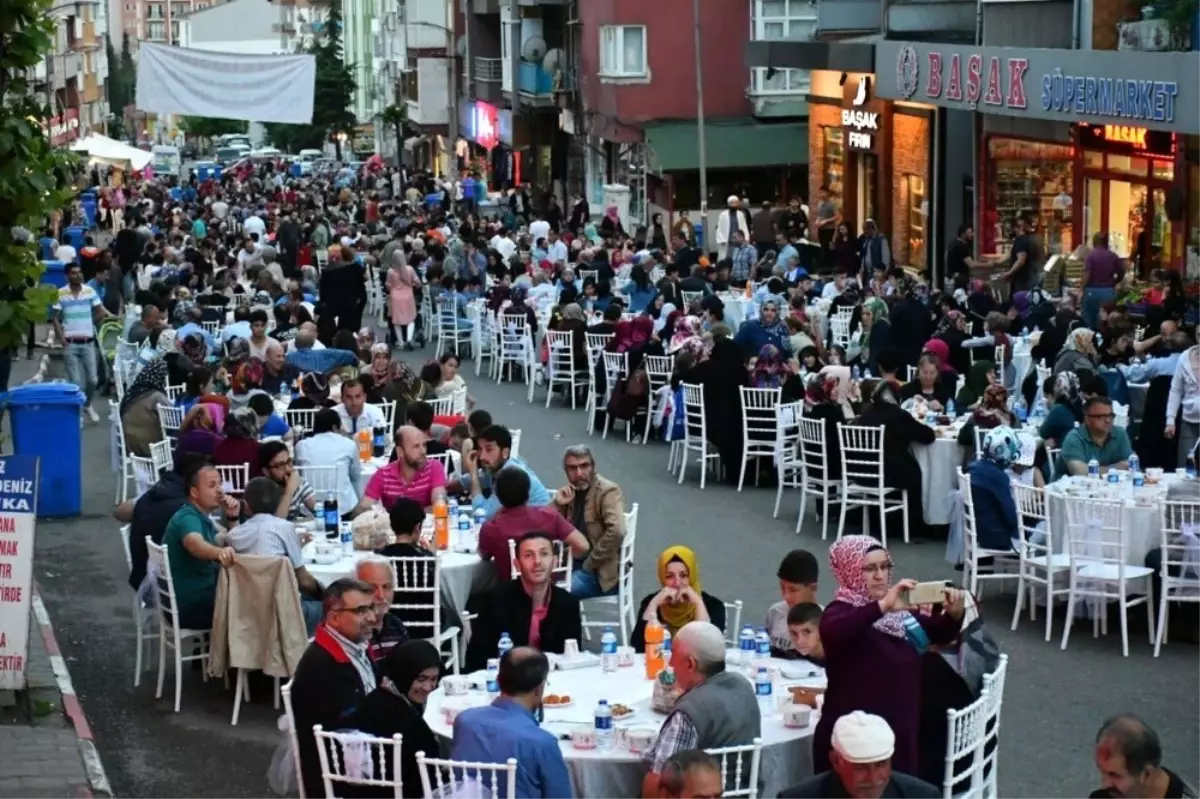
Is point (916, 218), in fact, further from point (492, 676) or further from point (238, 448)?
point (492, 676)

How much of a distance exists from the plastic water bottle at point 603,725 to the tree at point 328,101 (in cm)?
9066

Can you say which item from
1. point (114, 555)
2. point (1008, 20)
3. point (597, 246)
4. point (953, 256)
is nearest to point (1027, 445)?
point (114, 555)

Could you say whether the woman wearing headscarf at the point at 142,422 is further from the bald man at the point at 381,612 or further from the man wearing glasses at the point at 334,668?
the man wearing glasses at the point at 334,668

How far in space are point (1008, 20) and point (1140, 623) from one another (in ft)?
67.0

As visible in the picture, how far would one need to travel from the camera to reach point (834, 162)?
4353 cm

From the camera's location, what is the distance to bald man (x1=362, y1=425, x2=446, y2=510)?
14.8 metres

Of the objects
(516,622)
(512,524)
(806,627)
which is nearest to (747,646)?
(806,627)

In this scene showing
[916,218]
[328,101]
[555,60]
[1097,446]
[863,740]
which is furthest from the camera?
[328,101]

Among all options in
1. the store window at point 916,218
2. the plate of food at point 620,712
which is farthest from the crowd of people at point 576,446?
the store window at point 916,218

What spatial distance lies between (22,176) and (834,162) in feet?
110

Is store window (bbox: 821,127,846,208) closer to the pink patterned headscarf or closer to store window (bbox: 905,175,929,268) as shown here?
store window (bbox: 905,175,929,268)

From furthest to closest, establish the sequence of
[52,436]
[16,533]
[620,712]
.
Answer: [52,436] < [16,533] < [620,712]

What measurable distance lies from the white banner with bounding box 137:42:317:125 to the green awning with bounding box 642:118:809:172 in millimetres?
20510

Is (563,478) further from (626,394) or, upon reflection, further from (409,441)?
(409,441)
